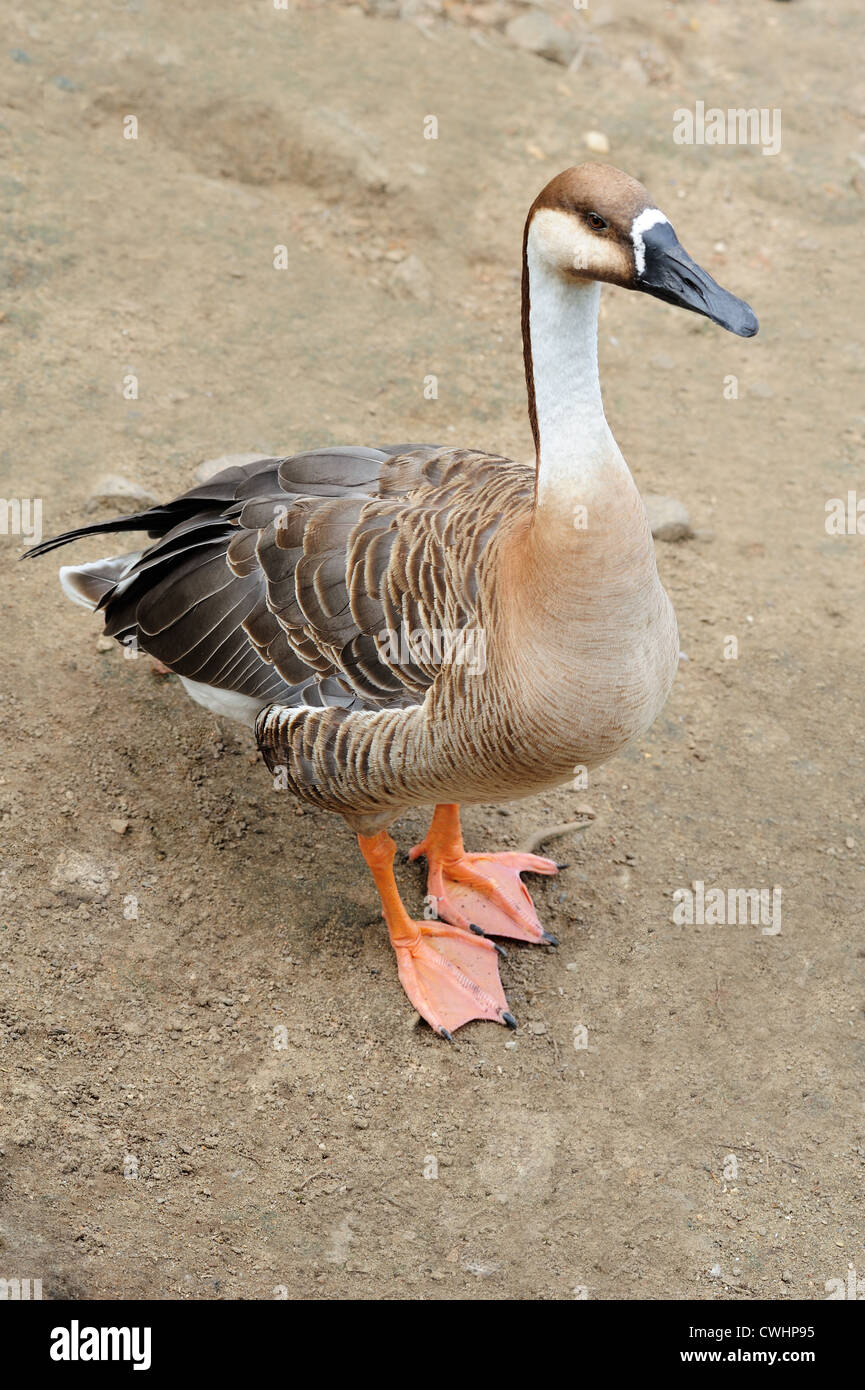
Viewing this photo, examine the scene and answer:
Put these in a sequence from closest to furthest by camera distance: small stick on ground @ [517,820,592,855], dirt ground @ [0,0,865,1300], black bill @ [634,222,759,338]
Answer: black bill @ [634,222,759,338]
dirt ground @ [0,0,865,1300]
small stick on ground @ [517,820,592,855]

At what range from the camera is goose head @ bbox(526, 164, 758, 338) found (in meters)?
3.13

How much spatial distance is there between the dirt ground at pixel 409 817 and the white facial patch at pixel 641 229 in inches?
105

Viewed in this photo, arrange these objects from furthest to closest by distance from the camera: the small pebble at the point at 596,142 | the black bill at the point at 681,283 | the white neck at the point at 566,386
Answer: the small pebble at the point at 596,142, the white neck at the point at 566,386, the black bill at the point at 681,283

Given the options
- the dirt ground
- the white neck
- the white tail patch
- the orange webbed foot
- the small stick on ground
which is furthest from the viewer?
the small stick on ground

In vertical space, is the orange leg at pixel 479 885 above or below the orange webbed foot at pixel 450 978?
above

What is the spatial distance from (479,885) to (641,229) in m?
2.66

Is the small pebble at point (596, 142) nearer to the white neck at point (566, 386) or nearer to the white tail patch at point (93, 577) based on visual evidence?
the white tail patch at point (93, 577)

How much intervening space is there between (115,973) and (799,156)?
7.68 metres

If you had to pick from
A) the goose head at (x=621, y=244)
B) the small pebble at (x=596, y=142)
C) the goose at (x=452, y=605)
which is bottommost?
the goose at (x=452, y=605)

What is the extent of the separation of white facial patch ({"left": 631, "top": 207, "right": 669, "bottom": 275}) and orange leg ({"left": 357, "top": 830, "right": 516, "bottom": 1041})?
2.22m

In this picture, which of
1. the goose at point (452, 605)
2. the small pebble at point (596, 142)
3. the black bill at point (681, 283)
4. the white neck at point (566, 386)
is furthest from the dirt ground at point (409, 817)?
the black bill at point (681, 283)

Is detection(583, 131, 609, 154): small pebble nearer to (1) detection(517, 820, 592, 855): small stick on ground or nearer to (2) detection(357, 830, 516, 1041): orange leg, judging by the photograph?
(1) detection(517, 820, 592, 855): small stick on ground

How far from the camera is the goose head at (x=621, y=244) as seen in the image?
123 inches

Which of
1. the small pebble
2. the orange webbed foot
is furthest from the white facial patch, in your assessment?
the small pebble
